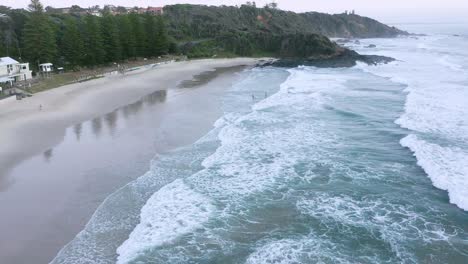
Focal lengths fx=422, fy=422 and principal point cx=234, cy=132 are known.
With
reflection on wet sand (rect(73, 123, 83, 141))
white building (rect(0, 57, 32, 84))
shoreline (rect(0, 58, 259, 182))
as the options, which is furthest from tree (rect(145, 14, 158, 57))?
reflection on wet sand (rect(73, 123, 83, 141))

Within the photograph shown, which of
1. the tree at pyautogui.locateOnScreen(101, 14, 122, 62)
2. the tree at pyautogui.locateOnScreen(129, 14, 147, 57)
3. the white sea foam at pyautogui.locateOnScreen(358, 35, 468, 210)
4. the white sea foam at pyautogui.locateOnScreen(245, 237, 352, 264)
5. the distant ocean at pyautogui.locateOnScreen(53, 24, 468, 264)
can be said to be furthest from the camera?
the tree at pyautogui.locateOnScreen(129, 14, 147, 57)

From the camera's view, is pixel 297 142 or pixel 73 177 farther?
pixel 297 142

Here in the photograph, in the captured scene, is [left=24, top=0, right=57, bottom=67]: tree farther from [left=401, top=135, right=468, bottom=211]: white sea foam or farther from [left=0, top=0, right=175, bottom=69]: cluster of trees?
[left=401, top=135, right=468, bottom=211]: white sea foam

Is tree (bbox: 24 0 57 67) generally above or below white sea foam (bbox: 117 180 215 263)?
above

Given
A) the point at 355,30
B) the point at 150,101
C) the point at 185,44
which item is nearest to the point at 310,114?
the point at 150,101

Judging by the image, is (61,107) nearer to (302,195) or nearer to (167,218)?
(167,218)

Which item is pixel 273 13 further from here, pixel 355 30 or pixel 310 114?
pixel 310 114
